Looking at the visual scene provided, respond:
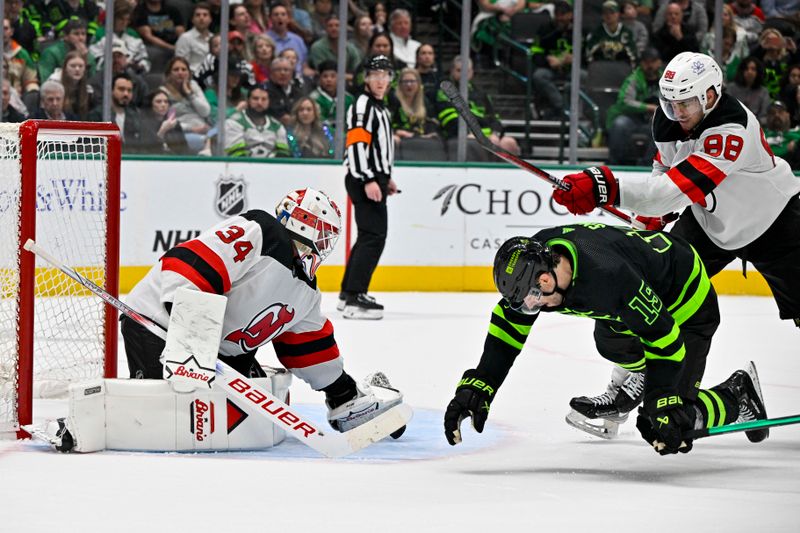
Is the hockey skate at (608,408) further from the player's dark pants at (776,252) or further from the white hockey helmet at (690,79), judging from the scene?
the white hockey helmet at (690,79)

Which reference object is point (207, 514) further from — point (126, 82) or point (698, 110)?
point (126, 82)

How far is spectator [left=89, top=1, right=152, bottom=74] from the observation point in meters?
7.54

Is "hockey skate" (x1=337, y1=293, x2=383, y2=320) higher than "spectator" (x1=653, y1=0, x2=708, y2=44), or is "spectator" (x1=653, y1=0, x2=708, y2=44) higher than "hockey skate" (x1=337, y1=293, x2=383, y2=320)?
"spectator" (x1=653, y1=0, x2=708, y2=44)

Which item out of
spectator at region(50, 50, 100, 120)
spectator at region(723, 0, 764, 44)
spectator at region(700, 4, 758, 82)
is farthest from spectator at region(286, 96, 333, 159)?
spectator at region(723, 0, 764, 44)

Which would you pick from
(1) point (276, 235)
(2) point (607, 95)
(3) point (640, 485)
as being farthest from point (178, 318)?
(2) point (607, 95)

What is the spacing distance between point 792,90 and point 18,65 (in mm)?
4753

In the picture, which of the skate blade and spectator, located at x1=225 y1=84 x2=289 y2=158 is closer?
the skate blade

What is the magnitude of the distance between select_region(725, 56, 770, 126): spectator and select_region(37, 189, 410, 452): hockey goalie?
550cm

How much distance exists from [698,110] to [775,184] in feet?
1.19

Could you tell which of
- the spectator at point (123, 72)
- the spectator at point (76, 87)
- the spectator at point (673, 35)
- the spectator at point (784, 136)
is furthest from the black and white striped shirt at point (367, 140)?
the spectator at point (784, 136)

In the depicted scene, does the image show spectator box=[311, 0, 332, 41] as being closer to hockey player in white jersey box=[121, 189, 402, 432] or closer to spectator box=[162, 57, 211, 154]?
spectator box=[162, 57, 211, 154]

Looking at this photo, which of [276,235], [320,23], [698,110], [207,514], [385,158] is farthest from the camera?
[320,23]

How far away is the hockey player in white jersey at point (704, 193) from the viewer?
3.71m

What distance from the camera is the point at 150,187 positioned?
7.51 meters
